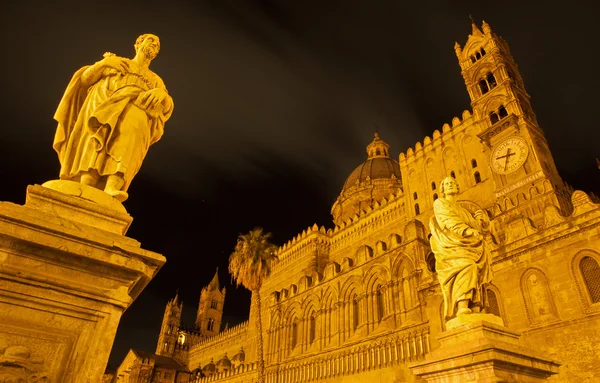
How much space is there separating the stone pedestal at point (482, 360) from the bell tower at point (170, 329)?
6528 centimetres

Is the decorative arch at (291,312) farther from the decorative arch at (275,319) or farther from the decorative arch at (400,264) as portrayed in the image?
the decorative arch at (400,264)

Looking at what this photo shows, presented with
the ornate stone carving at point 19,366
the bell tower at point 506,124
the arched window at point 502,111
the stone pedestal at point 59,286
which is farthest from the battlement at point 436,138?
the ornate stone carving at point 19,366

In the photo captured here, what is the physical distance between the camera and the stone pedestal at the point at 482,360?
4.21 m

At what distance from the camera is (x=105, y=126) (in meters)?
4.04

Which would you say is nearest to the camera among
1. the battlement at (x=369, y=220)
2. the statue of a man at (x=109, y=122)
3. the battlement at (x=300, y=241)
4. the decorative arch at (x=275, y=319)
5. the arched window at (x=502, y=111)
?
the statue of a man at (x=109, y=122)

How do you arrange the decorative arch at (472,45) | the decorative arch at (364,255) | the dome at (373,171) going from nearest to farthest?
the decorative arch at (364,255)
the decorative arch at (472,45)
the dome at (373,171)

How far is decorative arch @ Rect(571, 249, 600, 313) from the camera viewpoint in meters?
12.1

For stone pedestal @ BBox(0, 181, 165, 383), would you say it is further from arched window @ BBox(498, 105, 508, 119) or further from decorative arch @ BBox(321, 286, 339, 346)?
arched window @ BBox(498, 105, 508, 119)

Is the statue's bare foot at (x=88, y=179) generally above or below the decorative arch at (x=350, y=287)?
below

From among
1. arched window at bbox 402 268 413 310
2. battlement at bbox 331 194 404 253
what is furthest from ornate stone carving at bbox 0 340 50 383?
battlement at bbox 331 194 404 253

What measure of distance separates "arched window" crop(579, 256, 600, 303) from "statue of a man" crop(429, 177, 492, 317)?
31.7 ft

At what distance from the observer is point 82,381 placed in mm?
2658

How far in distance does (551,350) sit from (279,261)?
33.4m

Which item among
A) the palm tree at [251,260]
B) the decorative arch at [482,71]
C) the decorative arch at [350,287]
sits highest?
the decorative arch at [482,71]
